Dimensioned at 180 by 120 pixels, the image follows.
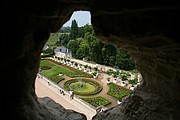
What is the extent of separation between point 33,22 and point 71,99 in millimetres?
10564

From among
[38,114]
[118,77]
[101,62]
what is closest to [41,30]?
[38,114]

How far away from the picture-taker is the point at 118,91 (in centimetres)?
1315

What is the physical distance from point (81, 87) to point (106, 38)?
40.7 ft

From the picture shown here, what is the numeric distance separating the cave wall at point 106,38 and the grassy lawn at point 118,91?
30.7 ft

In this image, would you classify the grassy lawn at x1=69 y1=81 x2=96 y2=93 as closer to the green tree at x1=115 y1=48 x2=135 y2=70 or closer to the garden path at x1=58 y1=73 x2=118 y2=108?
the garden path at x1=58 y1=73 x2=118 y2=108

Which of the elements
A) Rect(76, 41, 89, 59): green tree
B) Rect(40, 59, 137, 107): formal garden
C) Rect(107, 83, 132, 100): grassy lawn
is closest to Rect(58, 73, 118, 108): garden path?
Rect(40, 59, 137, 107): formal garden

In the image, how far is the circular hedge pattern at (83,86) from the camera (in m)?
13.3

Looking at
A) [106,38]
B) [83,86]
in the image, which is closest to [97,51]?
[83,86]

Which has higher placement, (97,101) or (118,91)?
(118,91)

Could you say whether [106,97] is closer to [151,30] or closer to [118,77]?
[118,77]

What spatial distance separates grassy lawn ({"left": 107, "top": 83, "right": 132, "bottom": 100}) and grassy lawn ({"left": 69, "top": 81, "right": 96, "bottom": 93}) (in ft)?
4.95

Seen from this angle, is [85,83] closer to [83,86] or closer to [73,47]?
[83,86]

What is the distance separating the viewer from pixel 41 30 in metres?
2.58

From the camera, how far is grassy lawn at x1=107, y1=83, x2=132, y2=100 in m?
12.5
